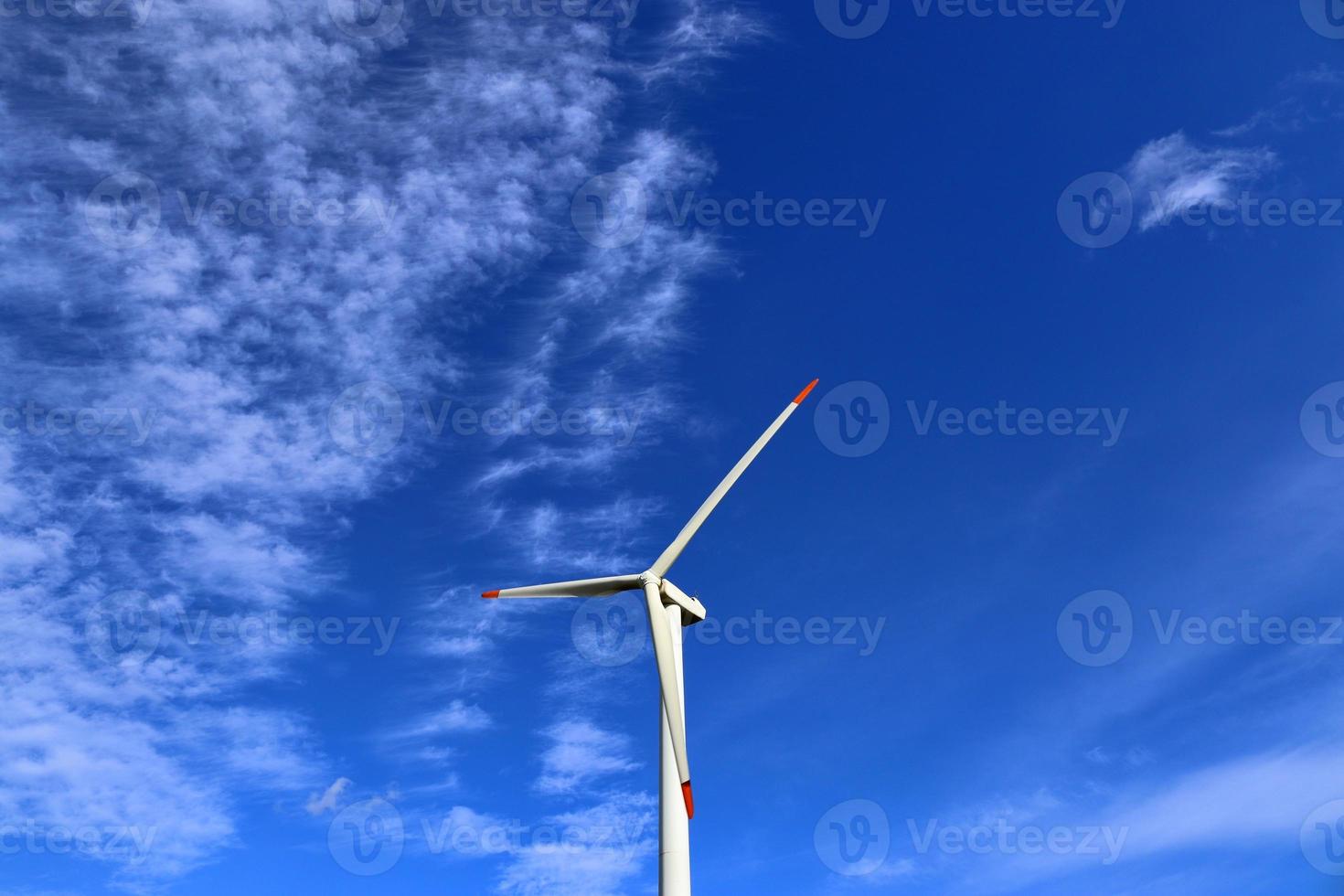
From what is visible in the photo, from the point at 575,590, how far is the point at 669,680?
970 cm

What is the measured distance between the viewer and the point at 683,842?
48.0m

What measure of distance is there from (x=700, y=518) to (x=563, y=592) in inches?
339

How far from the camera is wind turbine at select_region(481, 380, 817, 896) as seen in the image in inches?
1865

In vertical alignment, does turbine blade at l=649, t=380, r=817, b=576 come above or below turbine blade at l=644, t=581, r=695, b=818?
above

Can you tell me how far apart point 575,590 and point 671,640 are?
666 cm

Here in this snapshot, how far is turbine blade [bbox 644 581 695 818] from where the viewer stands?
4716cm

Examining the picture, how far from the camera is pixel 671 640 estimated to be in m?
54.0

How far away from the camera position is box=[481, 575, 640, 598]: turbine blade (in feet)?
184

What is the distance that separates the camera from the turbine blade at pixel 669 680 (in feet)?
155

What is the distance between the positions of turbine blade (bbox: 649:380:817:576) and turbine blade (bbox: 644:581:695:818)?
140 centimetres

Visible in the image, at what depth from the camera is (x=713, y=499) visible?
57.8 metres

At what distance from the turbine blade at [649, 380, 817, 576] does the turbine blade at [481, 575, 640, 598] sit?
2.00m

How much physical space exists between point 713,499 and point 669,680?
37.9 ft

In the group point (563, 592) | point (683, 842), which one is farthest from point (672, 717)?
point (563, 592)
